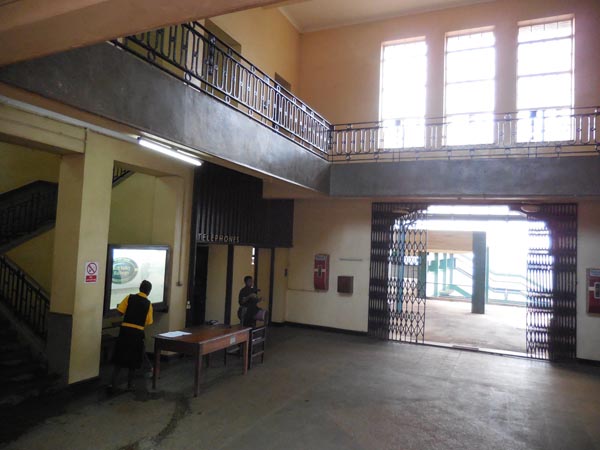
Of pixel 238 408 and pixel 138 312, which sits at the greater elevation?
pixel 138 312

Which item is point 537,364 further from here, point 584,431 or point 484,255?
point 484,255

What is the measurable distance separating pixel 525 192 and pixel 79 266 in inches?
296

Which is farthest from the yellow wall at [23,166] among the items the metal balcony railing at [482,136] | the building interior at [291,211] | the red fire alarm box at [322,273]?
the red fire alarm box at [322,273]

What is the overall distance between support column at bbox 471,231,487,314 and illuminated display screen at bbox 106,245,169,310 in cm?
1218

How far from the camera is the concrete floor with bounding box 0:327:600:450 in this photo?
461 centimetres

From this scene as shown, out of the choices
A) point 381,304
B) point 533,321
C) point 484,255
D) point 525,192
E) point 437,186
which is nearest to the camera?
point 525,192

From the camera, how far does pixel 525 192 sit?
25.2 ft

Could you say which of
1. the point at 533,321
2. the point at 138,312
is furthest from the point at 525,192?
the point at 138,312

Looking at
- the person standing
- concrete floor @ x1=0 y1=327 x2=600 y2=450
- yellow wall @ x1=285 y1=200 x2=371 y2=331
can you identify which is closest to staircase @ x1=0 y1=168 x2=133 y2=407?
concrete floor @ x1=0 y1=327 x2=600 y2=450

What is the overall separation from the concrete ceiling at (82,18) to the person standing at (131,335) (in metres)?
3.77

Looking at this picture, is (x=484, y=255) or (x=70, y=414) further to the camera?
(x=484, y=255)

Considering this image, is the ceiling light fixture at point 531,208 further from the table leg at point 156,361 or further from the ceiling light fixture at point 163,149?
the table leg at point 156,361

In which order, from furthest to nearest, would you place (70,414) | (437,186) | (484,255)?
(484,255) → (437,186) → (70,414)

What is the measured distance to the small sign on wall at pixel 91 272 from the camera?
233 inches
